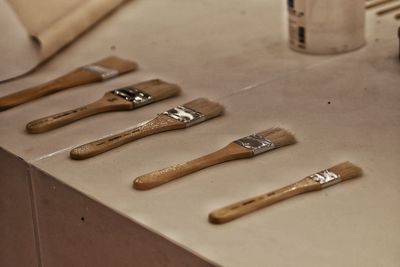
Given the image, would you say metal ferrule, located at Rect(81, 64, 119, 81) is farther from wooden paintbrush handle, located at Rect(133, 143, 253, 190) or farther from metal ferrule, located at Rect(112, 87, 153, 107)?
wooden paintbrush handle, located at Rect(133, 143, 253, 190)

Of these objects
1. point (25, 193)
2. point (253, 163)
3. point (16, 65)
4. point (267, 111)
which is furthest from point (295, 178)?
point (16, 65)

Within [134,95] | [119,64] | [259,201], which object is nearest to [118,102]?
[134,95]

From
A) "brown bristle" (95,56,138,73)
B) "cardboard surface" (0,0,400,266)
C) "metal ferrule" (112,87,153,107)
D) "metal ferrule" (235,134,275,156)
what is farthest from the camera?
"brown bristle" (95,56,138,73)

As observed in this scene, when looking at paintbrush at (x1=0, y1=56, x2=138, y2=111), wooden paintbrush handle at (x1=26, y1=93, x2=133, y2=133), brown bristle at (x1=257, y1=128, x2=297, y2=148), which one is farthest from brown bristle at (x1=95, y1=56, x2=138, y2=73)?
brown bristle at (x1=257, y1=128, x2=297, y2=148)

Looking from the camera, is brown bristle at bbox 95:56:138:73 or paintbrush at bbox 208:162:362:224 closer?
paintbrush at bbox 208:162:362:224

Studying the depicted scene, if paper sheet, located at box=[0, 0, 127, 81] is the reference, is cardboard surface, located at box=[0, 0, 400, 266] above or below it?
below

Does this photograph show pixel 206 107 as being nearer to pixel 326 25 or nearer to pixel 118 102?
pixel 118 102

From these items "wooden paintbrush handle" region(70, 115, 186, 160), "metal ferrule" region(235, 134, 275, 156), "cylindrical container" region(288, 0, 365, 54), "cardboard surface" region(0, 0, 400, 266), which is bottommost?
"cardboard surface" region(0, 0, 400, 266)

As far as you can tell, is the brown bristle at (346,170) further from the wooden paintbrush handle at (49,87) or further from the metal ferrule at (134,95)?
the wooden paintbrush handle at (49,87)

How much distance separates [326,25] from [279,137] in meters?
0.27

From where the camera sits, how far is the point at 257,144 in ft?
2.77

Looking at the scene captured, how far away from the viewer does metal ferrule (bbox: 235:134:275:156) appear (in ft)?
2.75

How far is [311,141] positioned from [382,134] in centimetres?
7

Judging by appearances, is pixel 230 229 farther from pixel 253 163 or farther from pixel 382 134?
pixel 382 134
